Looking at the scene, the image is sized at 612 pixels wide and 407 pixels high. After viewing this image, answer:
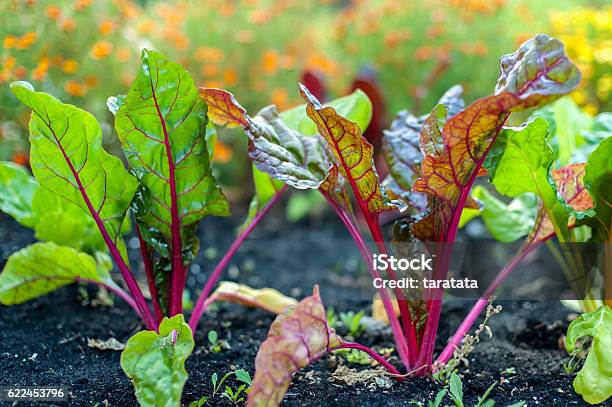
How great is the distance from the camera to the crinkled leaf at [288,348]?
124 centimetres

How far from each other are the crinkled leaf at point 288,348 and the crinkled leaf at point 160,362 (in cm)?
20

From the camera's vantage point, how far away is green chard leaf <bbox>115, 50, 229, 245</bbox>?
5.11 ft

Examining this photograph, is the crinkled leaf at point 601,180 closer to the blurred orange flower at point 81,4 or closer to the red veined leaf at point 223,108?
the red veined leaf at point 223,108

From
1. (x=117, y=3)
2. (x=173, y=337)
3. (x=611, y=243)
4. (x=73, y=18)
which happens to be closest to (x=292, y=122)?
(x=173, y=337)

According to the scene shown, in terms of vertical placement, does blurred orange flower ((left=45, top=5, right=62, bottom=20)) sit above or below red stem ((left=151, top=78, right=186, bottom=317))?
above

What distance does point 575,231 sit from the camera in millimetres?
2002

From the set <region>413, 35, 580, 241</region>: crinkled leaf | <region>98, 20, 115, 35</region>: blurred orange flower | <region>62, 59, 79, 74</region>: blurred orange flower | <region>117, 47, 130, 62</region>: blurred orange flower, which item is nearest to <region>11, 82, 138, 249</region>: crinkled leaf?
<region>413, 35, 580, 241</region>: crinkled leaf

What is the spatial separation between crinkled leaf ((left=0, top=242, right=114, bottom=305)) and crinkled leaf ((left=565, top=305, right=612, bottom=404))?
138cm

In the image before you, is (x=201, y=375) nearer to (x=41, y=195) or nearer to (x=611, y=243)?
(x=41, y=195)

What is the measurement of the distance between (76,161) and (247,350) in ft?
2.59

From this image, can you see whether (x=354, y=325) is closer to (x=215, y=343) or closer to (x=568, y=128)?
(x=215, y=343)

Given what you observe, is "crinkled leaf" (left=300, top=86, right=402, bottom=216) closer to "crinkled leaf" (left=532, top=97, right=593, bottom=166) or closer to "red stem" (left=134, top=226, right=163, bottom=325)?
"red stem" (left=134, top=226, right=163, bottom=325)

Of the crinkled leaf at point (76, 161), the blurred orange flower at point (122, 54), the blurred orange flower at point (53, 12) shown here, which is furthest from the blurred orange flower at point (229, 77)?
the crinkled leaf at point (76, 161)

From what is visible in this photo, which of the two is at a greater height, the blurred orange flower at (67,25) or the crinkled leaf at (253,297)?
the blurred orange flower at (67,25)
